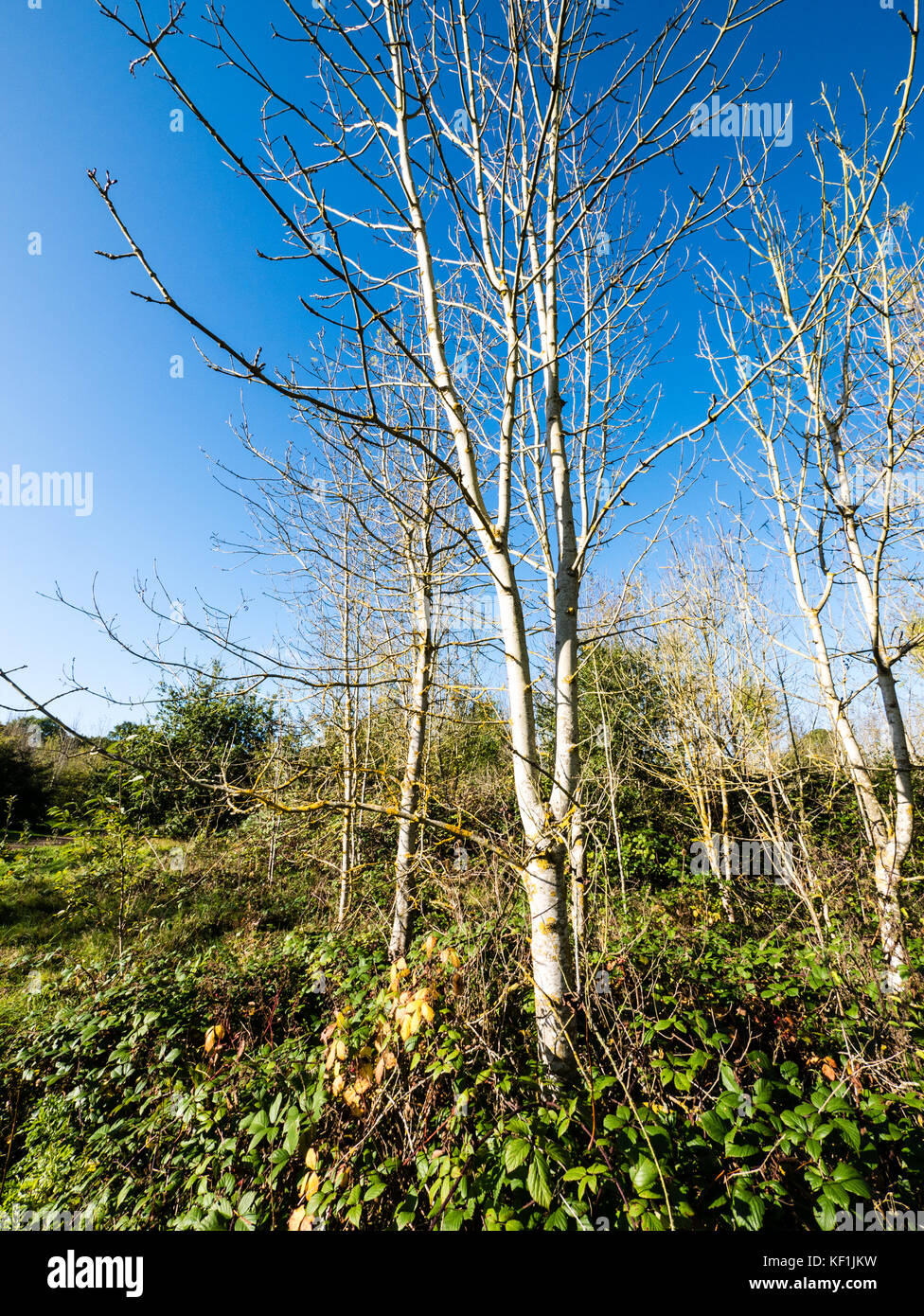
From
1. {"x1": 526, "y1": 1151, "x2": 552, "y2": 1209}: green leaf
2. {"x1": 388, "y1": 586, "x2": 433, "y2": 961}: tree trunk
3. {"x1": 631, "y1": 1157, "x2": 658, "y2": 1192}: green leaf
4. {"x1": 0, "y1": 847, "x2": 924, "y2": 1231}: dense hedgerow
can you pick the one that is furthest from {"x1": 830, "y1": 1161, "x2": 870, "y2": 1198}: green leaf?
{"x1": 388, "y1": 586, "x2": 433, "y2": 961}: tree trunk

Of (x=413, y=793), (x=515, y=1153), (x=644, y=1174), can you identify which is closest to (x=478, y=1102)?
(x=515, y=1153)

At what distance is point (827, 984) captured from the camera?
2.97 metres

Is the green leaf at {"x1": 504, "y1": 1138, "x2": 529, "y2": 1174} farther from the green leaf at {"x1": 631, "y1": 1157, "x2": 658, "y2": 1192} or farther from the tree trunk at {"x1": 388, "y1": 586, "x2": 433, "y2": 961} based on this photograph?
the tree trunk at {"x1": 388, "y1": 586, "x2": 433, "y2": 961}

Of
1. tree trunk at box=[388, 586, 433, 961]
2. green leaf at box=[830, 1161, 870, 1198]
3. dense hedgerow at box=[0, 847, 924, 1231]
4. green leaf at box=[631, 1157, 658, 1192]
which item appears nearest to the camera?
green leaf at box=[830, 1161, 870, 1198]

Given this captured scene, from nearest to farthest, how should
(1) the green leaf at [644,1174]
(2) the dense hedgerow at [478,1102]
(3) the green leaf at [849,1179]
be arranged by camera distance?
(3) the green leaf at [849,1179] < (1) the green leaf at [644,1174] < (2) the dense hedgerow at [478,1102]

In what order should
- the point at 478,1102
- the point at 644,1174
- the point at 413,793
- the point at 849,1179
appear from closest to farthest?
the point at 849,1179, the point at 644,1174, the point at 478,1102, the point at 413,793

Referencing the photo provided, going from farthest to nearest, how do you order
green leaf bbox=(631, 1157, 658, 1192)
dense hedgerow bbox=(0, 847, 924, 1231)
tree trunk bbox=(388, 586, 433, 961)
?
1. tree trunk bbox=(388, 586, 433, 961)
2. dense hedgerow bbox=(0, 847, 924, 1231)
3. green leaf bbox=(631, 1157, 658, 1192)

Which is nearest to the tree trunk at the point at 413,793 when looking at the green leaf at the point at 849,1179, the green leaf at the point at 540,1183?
the green leaf at the point at 540,1183

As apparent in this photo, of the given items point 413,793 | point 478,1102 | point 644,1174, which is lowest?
point 478,1102

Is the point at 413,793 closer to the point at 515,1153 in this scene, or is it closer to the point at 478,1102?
the point at 478,1102

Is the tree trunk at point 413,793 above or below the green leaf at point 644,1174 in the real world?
above

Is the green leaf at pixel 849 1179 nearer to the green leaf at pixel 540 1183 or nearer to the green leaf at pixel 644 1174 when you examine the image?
the green leaf at pixel 644 1174

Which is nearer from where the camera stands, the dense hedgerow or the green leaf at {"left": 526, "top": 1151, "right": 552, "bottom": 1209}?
the green leaf at {"left": 526, "top": 1151, "right": 552, "bottom": 1209}
